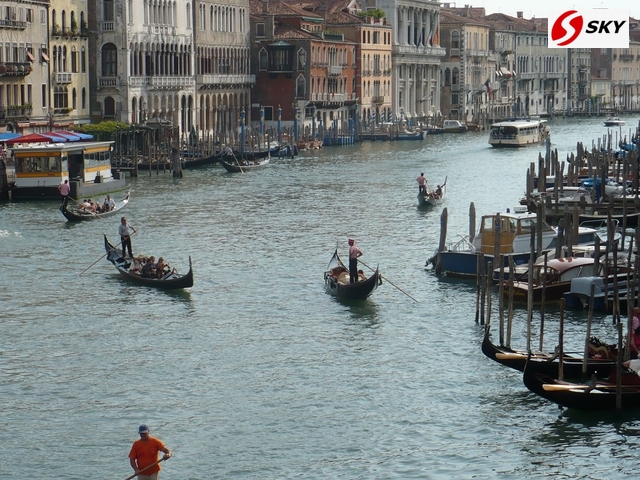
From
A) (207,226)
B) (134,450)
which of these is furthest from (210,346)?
(207,226)

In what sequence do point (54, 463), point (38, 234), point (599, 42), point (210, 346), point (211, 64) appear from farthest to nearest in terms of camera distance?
point (211, 64) < point (38, 234) < point (599, 42) < point (210, 346) < point (54, 463)

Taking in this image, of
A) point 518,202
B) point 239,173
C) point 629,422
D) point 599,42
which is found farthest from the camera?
point 239,173

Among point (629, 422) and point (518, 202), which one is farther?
point (518, 202)

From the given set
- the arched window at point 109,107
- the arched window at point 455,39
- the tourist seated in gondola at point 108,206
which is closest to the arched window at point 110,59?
the arched window at point 109,107

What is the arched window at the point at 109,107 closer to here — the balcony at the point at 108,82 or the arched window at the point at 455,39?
the balcony at the point at 108,82

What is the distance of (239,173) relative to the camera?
43344mm

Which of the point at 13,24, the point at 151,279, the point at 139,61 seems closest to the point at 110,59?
the point at 139,61

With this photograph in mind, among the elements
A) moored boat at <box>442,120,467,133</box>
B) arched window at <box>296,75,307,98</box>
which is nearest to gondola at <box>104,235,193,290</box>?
arched window at <box>296,75,307,98</box>

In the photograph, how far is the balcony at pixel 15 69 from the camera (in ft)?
139

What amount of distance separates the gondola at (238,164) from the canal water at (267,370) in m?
13.9

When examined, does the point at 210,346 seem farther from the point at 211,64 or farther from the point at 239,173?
the point at 211,64

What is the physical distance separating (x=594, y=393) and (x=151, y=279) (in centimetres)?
880

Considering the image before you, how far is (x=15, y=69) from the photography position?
4297 centimetres

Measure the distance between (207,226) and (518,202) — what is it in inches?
318
